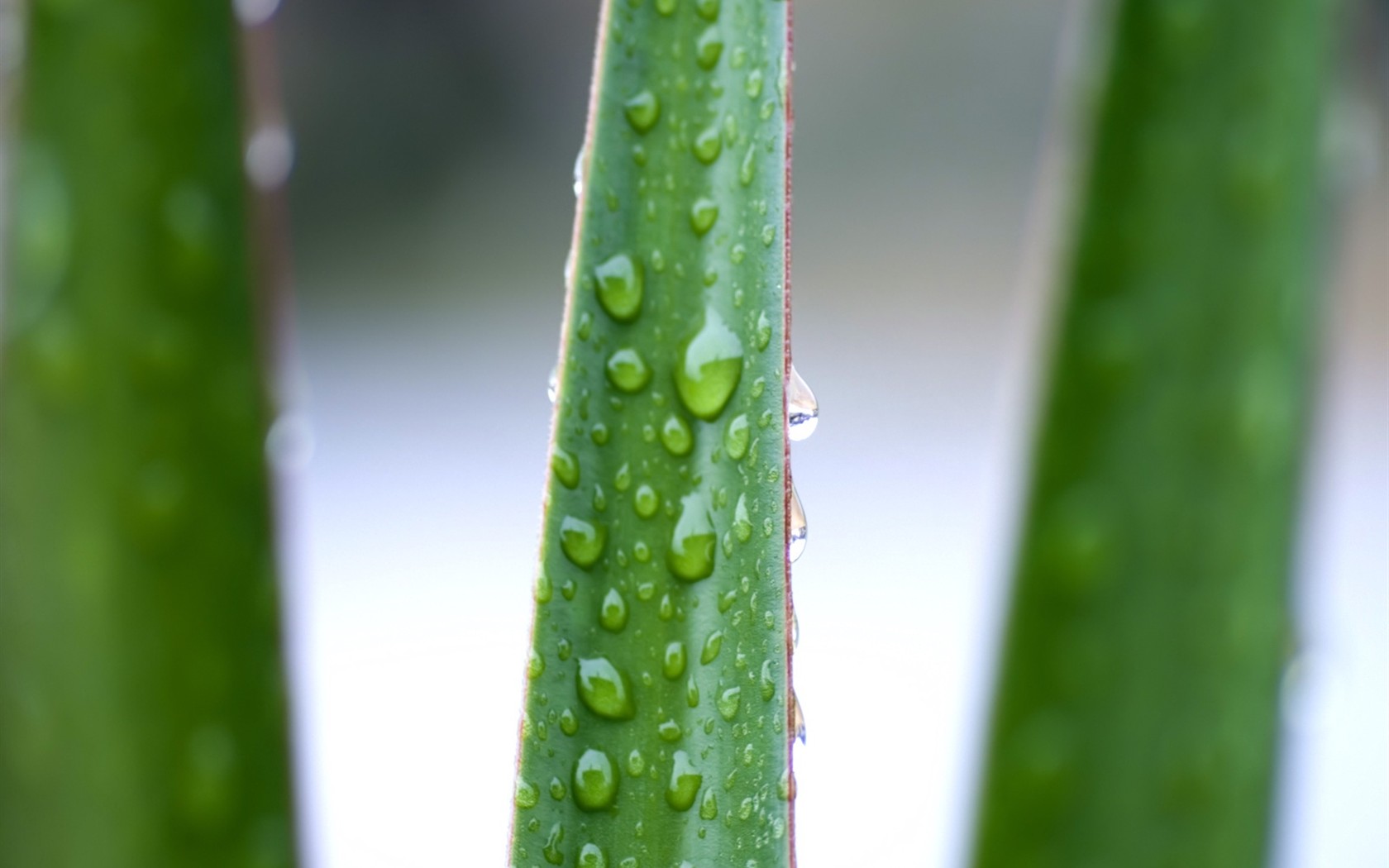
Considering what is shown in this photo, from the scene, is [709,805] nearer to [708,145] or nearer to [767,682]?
[767,682]

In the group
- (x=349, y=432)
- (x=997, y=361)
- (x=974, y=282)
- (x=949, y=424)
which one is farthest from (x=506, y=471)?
(x=974, y=282)

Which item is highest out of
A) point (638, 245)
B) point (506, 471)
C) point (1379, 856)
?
point (638, 245)

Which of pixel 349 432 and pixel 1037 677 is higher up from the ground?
pixel 1037 677

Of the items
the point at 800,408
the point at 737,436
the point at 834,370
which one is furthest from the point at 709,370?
the point at 834,370

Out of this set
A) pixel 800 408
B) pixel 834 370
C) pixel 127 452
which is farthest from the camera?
pixel 834 370

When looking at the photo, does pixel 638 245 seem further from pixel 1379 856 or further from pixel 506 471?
pixel 506 471

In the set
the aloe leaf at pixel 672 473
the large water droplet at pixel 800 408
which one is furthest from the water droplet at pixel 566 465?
the large water droplet at pixel 800 408

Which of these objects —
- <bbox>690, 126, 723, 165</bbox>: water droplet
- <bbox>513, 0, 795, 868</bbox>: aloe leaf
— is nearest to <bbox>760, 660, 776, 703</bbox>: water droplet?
<bbox>513, 0, 795, 868</bbox>: aloe leaf
